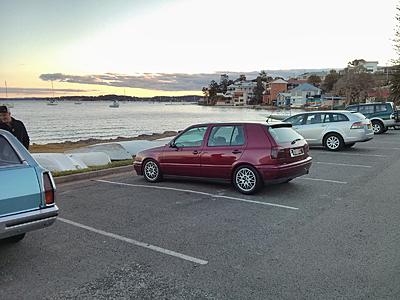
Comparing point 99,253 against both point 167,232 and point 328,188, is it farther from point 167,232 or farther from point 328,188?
point 328,188

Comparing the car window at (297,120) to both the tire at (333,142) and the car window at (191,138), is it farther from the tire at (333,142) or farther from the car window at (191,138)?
the car window at (191,138)

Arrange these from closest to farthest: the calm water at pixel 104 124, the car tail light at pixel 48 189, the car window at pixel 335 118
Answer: the car tail light at pixel 48 189 < the car window at pixel 335 118 < the calm water at pixel 104 124

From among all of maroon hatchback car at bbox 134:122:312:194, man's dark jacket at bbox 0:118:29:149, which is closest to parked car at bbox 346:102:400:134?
maroon hatchback car at bbox 134:122:312:194

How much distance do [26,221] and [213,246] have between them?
2258mm

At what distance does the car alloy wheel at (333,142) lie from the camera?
14.8 meters

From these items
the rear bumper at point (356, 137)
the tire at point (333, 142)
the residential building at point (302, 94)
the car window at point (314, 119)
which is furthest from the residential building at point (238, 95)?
the rear bumper at point (356, 137)

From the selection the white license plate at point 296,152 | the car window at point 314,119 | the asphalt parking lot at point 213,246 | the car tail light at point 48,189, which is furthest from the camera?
the car window at point 314,119

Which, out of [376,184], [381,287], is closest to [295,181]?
[376,184]

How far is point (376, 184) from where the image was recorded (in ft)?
28.1

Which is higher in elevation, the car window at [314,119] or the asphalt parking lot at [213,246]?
the car window at [314,119]

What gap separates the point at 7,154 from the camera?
4531mm

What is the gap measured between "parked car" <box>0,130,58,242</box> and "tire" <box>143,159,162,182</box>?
4.56m

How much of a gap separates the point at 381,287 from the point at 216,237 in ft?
7.10

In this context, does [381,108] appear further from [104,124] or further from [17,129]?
[104,124]
